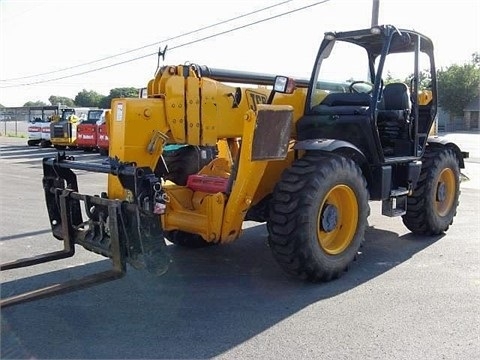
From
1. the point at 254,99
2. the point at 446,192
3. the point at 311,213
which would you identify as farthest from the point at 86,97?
the point at 311,213

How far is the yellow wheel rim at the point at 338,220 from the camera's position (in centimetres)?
542

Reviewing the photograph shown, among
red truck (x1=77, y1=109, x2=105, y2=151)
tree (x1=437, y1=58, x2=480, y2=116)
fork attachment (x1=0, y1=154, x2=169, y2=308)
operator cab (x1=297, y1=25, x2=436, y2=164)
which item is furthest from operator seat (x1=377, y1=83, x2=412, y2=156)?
tree (x1=437, y1=58, x2=480, y2=116)

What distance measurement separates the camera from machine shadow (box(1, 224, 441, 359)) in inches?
150

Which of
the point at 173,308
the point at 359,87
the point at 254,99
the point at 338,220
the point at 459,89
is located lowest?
the point at 173,308

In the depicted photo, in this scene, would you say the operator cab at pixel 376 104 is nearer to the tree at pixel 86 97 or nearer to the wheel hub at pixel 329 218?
the wheel hub at pixel 329 218

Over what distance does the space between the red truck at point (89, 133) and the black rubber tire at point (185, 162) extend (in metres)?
17.9

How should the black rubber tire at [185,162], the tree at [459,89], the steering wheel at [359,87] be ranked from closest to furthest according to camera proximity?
the black rubber tire at [185,162]
the steering wheel at [359,87]
the tree at [459,89]

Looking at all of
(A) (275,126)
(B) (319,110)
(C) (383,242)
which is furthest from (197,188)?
(C) (383,242)

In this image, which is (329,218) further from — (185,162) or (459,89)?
(459,89)

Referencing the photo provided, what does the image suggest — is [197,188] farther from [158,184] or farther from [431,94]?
[431,94]

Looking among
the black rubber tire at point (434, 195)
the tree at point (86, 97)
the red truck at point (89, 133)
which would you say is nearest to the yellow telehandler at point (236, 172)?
the black rubber tire at point (434, 195)

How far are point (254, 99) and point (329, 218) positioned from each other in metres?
1.47

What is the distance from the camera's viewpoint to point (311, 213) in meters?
4.98

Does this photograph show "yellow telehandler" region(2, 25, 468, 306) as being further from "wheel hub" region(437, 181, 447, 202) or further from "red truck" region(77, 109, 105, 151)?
"red truck" region(77, 109, 105, 151)
